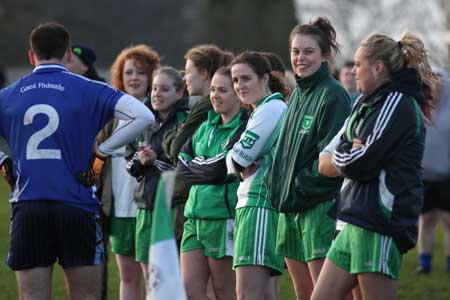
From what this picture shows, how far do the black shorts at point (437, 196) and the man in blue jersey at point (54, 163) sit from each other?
247 inches

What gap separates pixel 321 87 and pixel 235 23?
5111cm

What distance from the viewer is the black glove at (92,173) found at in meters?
7.16

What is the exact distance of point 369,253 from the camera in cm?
630

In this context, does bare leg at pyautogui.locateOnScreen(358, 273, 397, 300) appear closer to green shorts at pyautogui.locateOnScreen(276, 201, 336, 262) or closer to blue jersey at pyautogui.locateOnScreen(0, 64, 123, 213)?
green shorts at pyautogui.locateOnScreen(276, 201, 336, 262)

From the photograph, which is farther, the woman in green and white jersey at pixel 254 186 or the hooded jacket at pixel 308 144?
the woman in green and white jersey at pixel 254 186

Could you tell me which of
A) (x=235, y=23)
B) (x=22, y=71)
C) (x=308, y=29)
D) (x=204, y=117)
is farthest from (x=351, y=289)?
(x=235, y=23)

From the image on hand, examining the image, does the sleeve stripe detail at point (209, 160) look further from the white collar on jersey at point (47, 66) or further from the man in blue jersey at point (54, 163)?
the white collar on jersey at point (47, 66)

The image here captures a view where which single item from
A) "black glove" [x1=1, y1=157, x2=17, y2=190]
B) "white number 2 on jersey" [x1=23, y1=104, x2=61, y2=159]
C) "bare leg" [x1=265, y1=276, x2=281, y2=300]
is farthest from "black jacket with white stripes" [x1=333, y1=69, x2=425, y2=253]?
"black glove" [x1=1, y1=157, x2=17, y2=190]

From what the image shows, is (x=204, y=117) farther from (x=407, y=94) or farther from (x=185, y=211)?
(x=407, y=94)

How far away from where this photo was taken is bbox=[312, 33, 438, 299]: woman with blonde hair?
6.29m

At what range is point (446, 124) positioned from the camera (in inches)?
505

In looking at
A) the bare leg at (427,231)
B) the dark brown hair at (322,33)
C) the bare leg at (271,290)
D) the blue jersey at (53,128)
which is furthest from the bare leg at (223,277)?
the bare leg at (427,231)

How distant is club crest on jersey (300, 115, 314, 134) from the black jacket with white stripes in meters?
0.74

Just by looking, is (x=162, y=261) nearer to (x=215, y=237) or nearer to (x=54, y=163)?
(x=54, y=163)
